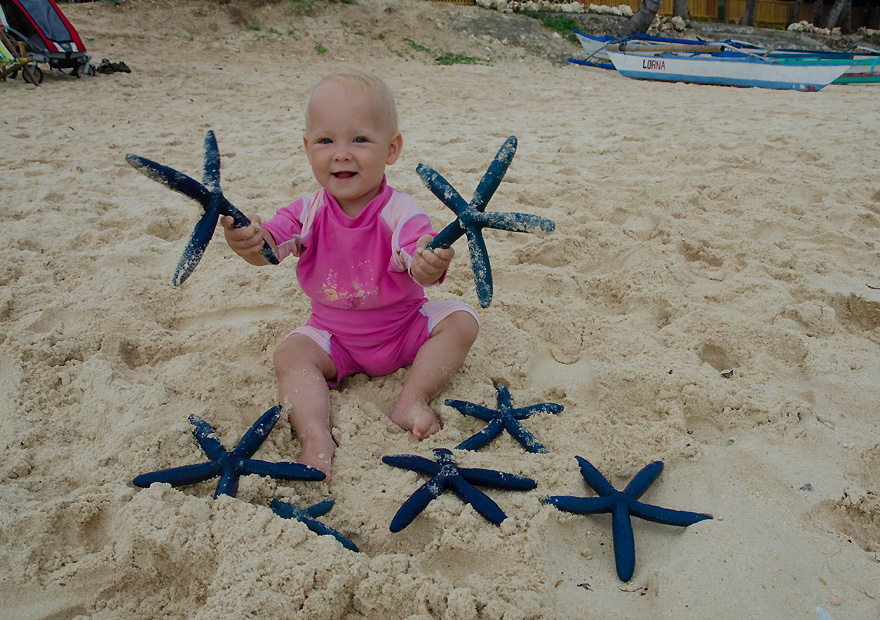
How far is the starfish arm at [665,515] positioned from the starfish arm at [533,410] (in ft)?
1.66

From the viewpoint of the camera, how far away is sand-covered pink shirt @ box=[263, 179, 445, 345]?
81.6 inches

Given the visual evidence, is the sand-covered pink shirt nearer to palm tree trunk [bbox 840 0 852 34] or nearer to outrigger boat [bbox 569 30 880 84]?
outrigger boat [bbox 569 30 880 84]

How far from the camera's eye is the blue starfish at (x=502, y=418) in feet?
5.85

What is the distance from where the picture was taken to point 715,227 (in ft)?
10.5

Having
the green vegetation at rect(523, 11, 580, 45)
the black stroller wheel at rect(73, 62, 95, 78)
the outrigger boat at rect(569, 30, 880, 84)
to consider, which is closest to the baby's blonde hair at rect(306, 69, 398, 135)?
the black stroller wheel at rect(73, 62, 95, 78)

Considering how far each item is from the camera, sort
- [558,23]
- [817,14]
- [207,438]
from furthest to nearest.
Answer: [817,14]
[558,23]
[207,438]

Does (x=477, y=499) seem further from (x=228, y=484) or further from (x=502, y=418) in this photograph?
(x=228, y=484)

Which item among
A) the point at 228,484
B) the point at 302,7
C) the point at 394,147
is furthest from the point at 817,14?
the point at 228,484

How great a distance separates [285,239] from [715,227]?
2.41m

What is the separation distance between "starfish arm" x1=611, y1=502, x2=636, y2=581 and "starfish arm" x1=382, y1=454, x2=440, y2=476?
1.59ft

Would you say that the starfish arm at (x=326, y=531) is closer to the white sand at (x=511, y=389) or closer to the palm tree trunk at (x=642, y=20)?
the white sand at (x=511, y=389)

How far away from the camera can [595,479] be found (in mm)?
1590

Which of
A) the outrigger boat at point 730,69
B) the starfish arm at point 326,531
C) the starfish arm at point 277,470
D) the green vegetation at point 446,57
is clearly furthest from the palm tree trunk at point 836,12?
the starfish arm at point 326,531

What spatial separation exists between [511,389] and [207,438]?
1.07m
